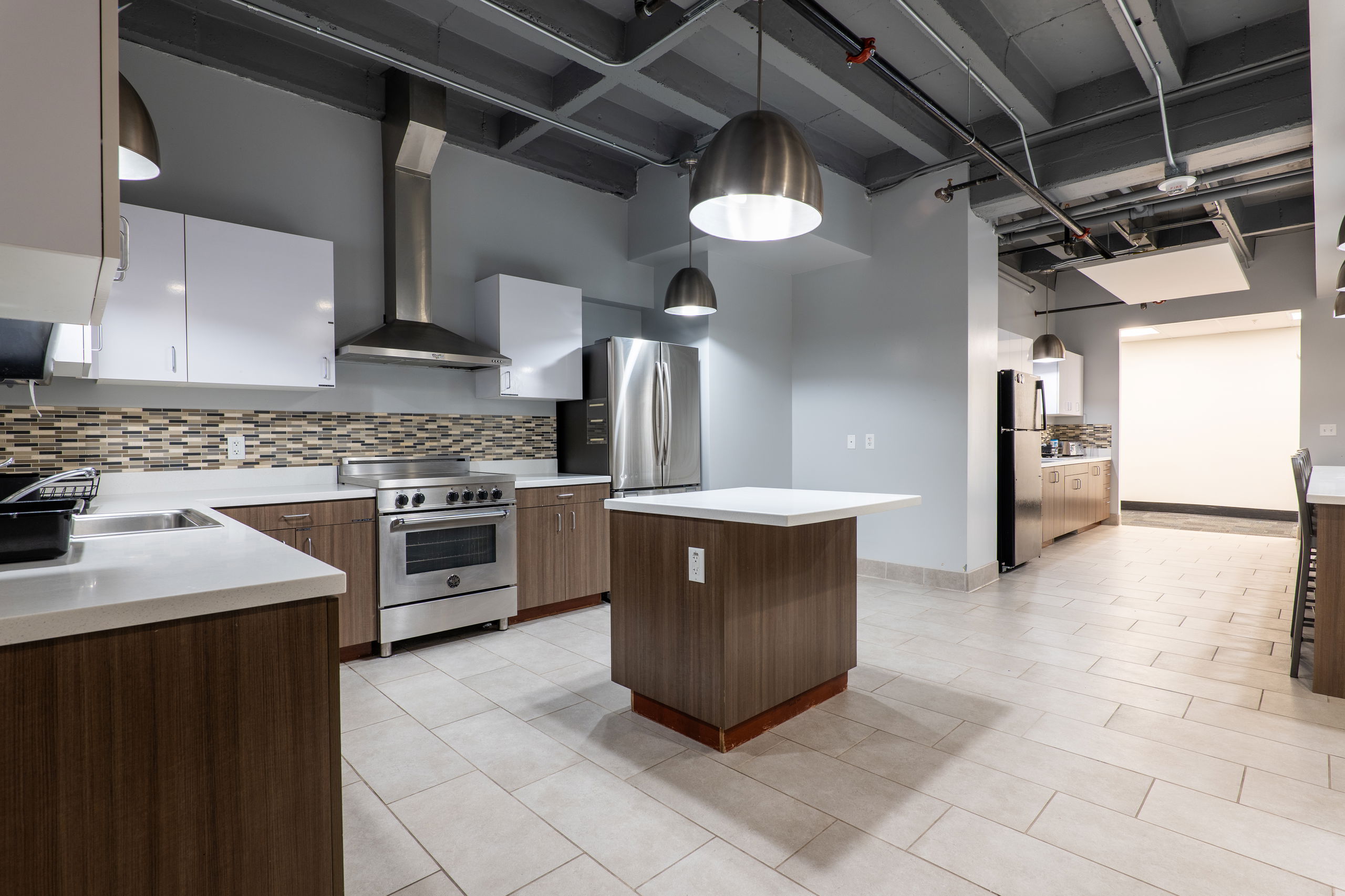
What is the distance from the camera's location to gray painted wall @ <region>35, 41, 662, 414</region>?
334 cm

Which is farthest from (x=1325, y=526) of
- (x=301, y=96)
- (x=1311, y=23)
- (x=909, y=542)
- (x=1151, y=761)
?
(x=301, y=96)

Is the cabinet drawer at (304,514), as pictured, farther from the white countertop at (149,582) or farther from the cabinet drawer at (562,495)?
the white countertop at (149,582)

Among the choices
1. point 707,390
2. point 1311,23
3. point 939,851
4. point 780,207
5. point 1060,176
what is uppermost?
point 1060,176

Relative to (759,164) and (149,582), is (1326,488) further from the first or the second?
(149,582)

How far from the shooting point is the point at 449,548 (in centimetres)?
Result: 369

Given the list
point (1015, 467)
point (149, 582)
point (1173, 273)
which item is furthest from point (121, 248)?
point (1173, 273)

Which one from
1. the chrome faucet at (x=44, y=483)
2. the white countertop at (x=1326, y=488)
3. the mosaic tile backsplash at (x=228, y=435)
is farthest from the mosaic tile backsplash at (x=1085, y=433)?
the chrome faucet at (x=44, y=483)

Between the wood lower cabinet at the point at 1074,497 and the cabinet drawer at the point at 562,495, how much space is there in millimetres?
4244

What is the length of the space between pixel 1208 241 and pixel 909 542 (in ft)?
11.3

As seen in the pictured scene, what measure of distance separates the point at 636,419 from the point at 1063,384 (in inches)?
234

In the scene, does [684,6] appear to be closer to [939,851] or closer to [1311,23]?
[1311,23]

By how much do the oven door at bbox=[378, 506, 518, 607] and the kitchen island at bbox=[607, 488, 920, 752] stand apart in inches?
49.3

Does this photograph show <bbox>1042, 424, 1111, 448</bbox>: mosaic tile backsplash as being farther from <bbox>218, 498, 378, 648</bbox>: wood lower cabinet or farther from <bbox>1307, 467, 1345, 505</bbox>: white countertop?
<bbox>218, 498, 378, 648</bbox>: wood lower cabinet

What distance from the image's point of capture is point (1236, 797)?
6.90ft
